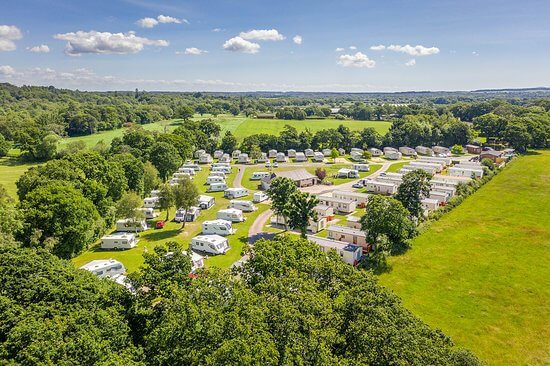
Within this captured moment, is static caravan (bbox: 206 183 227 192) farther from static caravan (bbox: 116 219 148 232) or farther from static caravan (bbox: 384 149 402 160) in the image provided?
static caravan (bbox: 384 149 402 160)

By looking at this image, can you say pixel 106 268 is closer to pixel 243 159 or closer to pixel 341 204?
pixel 341 204

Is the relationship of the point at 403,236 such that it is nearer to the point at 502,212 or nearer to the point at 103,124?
the point at 502,212

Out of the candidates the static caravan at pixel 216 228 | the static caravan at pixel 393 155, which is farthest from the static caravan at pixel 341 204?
the static caravan at pixel 393 155

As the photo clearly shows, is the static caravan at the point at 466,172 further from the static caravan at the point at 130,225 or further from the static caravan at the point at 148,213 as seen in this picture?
the static caravan at the point at 130,225

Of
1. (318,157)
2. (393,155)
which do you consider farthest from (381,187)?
(393,155)

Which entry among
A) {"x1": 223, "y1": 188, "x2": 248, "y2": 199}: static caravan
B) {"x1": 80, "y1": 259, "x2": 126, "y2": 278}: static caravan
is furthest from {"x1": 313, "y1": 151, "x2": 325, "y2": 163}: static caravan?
{"x1": 80, "y1": 259, "x2": 126, "y2": 278}: static caravan
